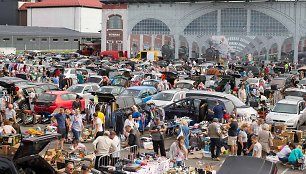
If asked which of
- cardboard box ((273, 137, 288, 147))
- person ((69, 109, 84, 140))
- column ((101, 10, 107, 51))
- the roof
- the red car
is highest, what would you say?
the roof

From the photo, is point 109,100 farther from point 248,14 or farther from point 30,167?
point 248,14

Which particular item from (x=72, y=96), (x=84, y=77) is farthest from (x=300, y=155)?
(x=84, y=77)

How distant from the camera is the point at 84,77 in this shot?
41125 millimetres

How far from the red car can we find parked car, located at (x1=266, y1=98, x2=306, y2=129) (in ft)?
30.9

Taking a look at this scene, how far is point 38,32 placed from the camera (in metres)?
97.1

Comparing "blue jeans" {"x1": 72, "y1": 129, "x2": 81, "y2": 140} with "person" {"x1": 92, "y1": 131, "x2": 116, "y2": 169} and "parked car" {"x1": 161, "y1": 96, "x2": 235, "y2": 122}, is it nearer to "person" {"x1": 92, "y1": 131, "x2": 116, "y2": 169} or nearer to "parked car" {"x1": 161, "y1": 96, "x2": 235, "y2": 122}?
"person" {"x1": 92, "y1": 131, "x2": 116, "y2": 169}

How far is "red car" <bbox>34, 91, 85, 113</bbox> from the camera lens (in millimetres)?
26047

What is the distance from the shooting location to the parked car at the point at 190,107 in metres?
24.6

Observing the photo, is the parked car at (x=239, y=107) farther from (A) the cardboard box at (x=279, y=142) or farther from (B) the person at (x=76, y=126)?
(B) the person at (x=76, y=126)

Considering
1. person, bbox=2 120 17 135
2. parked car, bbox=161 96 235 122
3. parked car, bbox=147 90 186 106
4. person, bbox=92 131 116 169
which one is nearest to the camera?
person, bbox=92 131 116 169

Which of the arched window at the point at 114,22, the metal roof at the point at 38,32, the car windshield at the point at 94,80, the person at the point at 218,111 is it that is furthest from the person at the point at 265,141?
the metal roof at the point at 38,32

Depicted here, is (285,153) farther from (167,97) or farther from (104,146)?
(167,97)

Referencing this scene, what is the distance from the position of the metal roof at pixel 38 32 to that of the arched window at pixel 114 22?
19718 mm

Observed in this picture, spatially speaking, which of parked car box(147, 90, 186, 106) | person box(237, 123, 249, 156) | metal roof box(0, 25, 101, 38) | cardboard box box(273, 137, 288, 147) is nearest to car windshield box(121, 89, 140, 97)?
parked car box(147, 90, 186, 106)
